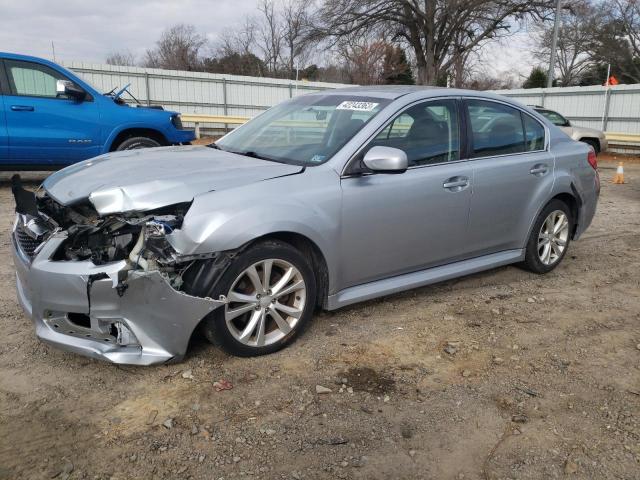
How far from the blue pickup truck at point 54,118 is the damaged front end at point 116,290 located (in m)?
5.39

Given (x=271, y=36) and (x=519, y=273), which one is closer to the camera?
(x=519, y=273)

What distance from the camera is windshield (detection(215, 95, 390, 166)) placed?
386 centimetres

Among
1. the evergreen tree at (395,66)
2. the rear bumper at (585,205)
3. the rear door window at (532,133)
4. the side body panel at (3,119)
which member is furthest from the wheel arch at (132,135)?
the evergreen tree at (395,66)

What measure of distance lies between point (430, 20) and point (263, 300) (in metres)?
32.0

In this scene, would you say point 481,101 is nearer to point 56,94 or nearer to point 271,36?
point 56,94

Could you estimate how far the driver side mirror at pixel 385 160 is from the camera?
3561 millimetres

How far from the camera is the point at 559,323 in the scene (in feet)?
13.5

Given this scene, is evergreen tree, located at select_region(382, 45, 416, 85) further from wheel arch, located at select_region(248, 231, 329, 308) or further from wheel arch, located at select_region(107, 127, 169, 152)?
wheel arch, located at select_region(248, 231, 329, 308)

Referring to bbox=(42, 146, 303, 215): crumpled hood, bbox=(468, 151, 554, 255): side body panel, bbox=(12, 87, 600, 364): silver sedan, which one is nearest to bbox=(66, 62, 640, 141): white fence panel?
bbox=(12, 87, 600, 364): silver sedan

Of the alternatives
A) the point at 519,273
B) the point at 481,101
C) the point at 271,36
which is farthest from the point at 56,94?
the point at 271,36

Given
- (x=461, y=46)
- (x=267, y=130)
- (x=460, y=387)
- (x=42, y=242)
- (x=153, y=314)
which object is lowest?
(x=460, y=387)

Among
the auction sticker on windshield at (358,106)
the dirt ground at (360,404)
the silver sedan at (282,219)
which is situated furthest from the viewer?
the auction sticker on windshield at (358,106)

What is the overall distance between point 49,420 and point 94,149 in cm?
615

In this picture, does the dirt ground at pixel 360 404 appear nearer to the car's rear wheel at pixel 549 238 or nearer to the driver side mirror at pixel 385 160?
the car's rear wheel at pixel 549 238
